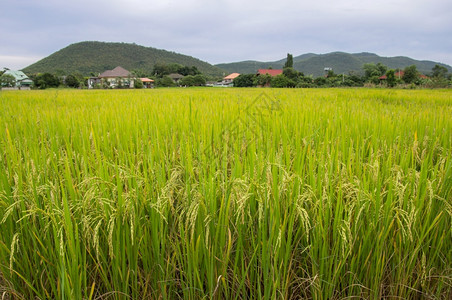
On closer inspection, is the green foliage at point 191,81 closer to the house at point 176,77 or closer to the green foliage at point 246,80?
the green foliage at point 246,80

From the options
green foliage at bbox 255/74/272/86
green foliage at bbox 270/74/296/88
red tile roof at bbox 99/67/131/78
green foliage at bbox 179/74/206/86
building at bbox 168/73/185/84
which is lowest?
green foliage at bbox 270/74/296/88

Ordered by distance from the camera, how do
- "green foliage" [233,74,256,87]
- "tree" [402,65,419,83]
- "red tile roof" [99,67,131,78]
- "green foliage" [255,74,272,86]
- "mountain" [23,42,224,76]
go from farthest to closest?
"red tile roof" [99,67,131,78], "mountain" [23,42,224,76], "green foliage" [233,74,256,87], "tree" [402,65,419,83], "green foliage" [255,74,272,86]

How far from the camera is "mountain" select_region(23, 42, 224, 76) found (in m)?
66.0

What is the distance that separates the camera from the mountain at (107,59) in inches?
A: 2598

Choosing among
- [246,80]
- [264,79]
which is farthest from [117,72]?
[264,79]

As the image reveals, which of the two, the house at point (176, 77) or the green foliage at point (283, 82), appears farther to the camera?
the house at point (176, 77)

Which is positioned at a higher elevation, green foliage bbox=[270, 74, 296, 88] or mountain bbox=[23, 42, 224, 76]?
mountain bbox=[23, 42, 224, 76]

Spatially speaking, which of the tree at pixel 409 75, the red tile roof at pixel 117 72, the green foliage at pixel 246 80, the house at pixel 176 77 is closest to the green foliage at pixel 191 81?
the green foliage at pixel 246 80

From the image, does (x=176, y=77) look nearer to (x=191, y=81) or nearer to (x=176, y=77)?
(x=176, y=77)

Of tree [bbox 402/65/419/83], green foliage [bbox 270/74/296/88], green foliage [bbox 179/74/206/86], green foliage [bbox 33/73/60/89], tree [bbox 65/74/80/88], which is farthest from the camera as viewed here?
green foliage [bbox 179/74/206/86]

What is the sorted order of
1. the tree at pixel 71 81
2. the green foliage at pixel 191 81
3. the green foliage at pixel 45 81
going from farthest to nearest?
the green foliage at pixel 191 81 → the tree at pixel 71 81 → the green foliage at pixel 45 81

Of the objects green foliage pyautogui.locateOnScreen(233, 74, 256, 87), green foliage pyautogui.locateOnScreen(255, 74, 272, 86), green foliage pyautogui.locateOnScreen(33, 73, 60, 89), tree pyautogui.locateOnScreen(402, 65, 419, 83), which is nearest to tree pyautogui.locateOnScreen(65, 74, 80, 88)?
green foliage pyautogui.locateOnScreen(33, 73, 60, 89)

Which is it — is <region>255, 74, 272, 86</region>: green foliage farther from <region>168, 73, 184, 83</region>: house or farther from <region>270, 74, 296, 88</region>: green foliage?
<region>168, 73, 184, 83</region>: house

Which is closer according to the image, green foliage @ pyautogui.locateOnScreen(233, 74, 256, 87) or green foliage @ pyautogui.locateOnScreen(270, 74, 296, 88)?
green foliage @ pyautogui.locateOnScreen(270, 74, 296, 88)
